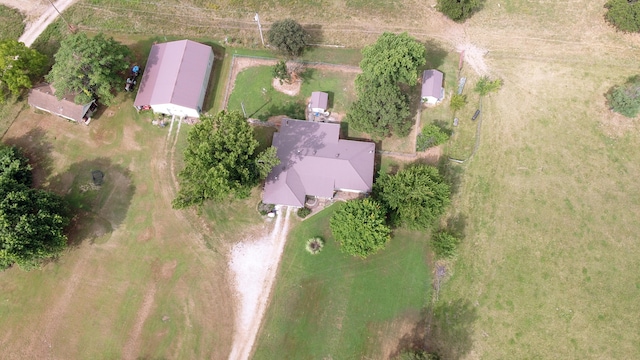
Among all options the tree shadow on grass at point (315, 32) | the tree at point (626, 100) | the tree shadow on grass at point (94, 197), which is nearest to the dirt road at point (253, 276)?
the tree shadow on grass at point (94, 197)

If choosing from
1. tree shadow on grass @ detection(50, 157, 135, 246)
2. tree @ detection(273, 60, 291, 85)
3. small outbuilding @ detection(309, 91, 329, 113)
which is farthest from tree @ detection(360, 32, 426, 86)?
tree shadow on grass @ detection(50, 157, 135, 246)

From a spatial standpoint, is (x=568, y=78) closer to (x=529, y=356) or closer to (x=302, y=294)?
(x=529, y=356)

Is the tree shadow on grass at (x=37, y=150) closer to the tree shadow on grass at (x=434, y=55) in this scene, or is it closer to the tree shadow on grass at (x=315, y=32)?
the tree shadow on grass at (x=315, y=32)

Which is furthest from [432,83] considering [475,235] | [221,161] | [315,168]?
[221,161]

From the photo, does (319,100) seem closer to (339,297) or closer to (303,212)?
(303,212)

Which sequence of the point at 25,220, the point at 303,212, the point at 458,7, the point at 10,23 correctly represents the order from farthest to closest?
1. the point at 10,23
2. the point at 458,7
3. the point at 303,212
4. the point at 25,220

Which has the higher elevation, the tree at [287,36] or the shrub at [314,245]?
the tree at [287,36]

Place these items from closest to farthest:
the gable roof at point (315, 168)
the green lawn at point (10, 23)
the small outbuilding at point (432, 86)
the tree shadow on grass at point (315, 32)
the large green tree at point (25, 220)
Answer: the large green tree at point (25, 220), the gable roof at point (315, 168), the small outbuilding at point (432, 86), the green lawn at point (10, 23), the tree shadow on grass at point (315, 32)
